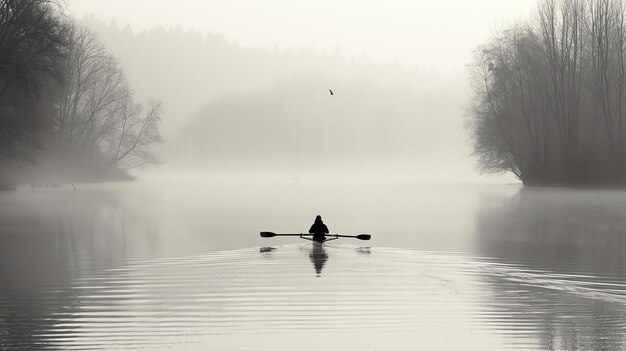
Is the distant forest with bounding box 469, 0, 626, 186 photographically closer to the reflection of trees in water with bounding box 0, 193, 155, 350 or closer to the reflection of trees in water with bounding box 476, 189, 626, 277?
the reflection of trees in water with bounding box 476, 189, 626, 277

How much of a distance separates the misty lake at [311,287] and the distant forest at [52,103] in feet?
38.4

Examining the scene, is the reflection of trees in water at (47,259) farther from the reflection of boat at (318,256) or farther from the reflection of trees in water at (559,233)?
the reflection of trees in water at (559,233)

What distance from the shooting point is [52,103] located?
194ft

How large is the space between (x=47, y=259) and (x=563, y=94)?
5231 cm

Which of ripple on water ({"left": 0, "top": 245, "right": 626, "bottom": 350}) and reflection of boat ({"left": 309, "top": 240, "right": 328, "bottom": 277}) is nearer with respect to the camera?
ripple on water ({"left": 0, "top": 245, "right": 626, "bottom": 350})

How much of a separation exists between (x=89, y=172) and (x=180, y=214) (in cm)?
4841

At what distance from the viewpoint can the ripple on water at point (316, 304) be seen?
12.2 m

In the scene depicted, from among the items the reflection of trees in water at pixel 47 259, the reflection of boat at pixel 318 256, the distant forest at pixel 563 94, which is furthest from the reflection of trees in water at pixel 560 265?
the distant forest at pixel 563 94

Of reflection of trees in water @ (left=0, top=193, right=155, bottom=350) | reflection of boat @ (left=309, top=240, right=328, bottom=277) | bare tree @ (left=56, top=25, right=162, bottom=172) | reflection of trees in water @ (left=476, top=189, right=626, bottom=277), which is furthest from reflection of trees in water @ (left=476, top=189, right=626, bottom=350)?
bare tree @ (left=56, top=25, right=162, bottom=172)

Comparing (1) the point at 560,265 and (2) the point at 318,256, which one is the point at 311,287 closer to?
(2) the point at 318,256

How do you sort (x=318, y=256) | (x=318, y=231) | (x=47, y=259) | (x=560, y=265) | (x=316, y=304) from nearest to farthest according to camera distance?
(x=316, y=304)
(x=560, y=265)
(x=47, y=259)
(x=318, y=256)
(x=318, y=231)

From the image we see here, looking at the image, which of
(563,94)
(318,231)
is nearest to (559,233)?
(318,231)

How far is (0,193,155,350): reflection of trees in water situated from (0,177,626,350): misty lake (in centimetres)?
6

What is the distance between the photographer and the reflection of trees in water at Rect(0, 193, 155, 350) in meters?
12.9
